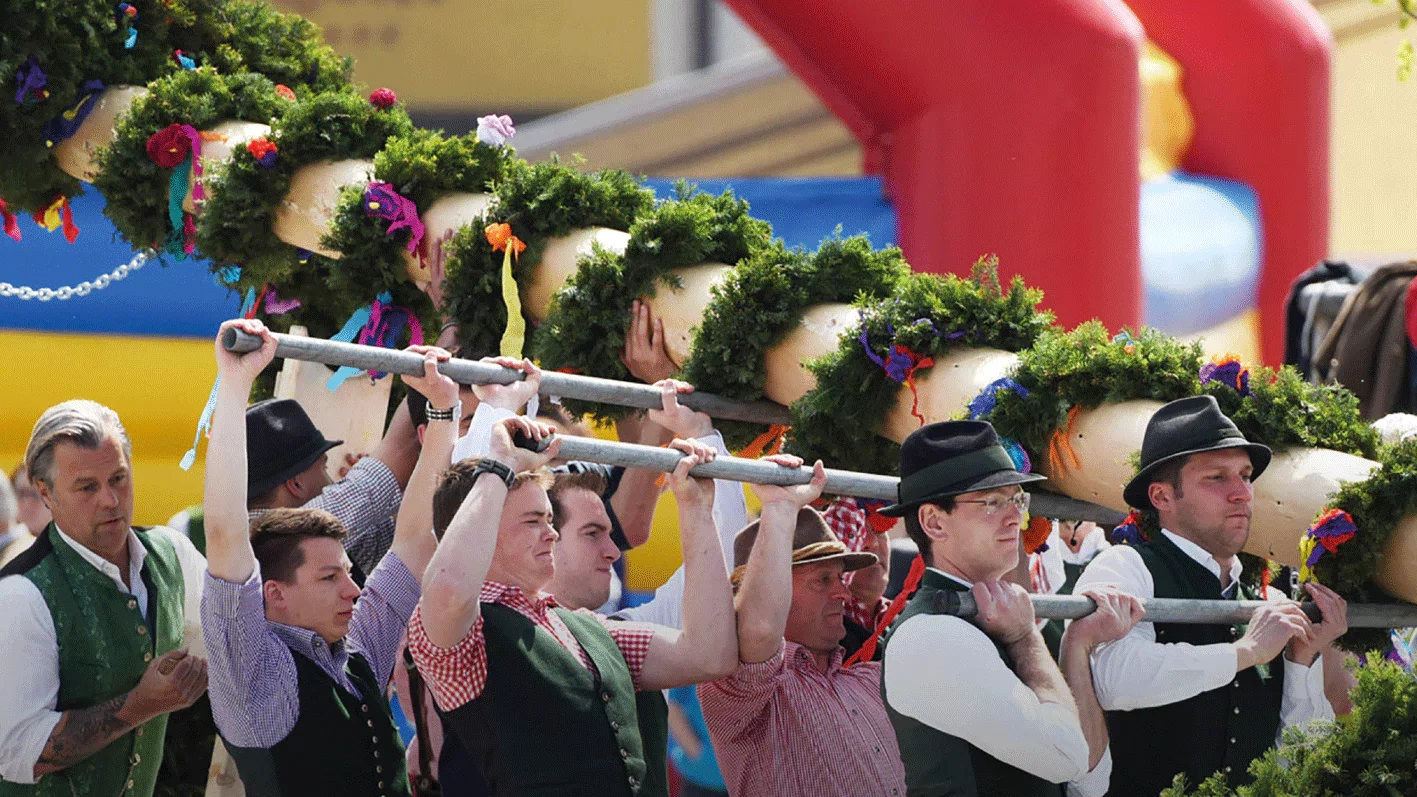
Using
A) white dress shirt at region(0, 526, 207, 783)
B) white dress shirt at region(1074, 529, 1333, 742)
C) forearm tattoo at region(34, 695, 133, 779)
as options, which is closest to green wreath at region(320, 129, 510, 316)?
white dress shirt at region(0, 526, 207, 783)

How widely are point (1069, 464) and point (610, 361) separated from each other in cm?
108

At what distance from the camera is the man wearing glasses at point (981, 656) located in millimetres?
3238

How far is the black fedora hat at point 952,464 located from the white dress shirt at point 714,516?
390mm

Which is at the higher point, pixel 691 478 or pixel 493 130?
pixel 493 130

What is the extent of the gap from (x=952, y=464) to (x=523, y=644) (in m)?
0.82

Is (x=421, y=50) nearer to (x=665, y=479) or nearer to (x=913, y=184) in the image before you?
(x=913, y=184)

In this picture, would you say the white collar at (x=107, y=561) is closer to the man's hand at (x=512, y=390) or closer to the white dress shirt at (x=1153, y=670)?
the man's hand at (x=512, y=390)

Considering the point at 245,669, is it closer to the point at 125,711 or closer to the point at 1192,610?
the point at 125,711

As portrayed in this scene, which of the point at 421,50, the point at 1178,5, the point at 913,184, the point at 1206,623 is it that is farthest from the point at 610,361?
the point at 421,50

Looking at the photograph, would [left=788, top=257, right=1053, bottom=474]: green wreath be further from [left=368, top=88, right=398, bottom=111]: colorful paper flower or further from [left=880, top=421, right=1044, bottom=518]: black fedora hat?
[left=368, top=88, right=398, bottom=111]: colorful paper flower

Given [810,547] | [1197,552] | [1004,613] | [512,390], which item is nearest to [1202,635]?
[1197,552]

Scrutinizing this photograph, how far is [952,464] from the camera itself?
345cm

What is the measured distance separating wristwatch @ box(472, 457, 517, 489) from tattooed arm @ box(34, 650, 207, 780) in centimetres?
88

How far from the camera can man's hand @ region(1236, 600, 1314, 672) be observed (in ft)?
11.8
